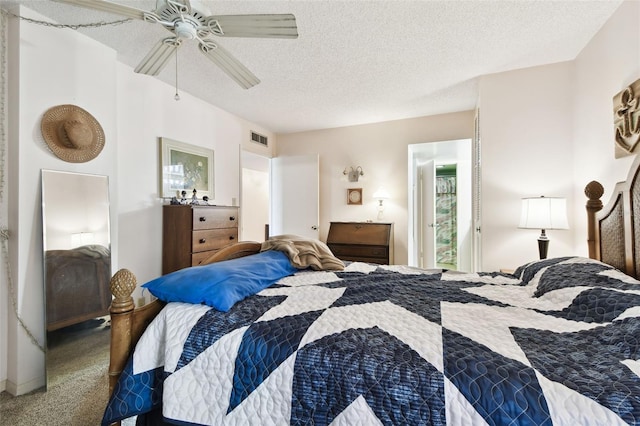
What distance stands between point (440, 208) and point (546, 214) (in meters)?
3.38

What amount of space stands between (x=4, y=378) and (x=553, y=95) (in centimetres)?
470

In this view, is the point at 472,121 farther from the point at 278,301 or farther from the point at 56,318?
the point at 56,318

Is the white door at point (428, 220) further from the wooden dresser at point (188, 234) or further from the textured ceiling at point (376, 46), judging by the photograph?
the wooden dresser at point (188, 234)

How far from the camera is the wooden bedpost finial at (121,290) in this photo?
114 cm

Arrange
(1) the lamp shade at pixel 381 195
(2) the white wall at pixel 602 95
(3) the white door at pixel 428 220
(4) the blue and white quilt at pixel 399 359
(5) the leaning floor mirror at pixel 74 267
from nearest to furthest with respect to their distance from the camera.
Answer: (4) the blue and white quilt at pixel 399 359
(2) the white wall at pixel 602 95
(5) the leaning floor mirror at pixel 74 267
(1) the lamp shade at pixel 381 195
(3) the white door at pixel 428 220

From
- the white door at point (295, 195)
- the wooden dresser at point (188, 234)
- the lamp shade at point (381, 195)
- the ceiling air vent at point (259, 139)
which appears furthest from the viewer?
the white door at point (295, 195)

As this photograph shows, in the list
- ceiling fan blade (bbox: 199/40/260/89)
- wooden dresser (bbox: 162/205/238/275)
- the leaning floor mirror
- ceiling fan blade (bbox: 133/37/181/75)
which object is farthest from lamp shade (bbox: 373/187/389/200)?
the leaning floor mirror

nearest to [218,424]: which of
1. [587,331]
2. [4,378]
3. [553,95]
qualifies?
[587,331]

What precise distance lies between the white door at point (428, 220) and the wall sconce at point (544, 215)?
2.35 meters

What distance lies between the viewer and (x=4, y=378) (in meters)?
1.88

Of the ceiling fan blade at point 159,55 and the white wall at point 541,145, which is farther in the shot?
the white wall at point 541,145

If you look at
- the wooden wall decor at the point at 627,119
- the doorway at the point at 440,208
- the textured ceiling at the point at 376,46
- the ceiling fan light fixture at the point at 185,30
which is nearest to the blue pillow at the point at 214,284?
the ceiling fan light fixture at the point at 185,30

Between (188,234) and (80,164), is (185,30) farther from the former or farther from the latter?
(188,234)

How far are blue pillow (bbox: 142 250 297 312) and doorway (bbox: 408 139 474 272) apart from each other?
3117 mm
